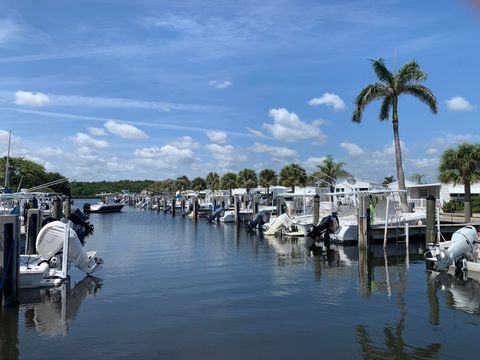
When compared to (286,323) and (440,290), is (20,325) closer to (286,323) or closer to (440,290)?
(286,323)

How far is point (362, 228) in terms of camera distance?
2962 cm

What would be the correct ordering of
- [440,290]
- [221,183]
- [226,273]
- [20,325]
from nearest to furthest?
1. [20,325]
2. [440,290]
3. [226,273]
4. [221,183]

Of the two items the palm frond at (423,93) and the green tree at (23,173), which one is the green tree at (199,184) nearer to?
the green tree at (23,173)

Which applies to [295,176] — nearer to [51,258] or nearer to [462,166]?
[462,166]

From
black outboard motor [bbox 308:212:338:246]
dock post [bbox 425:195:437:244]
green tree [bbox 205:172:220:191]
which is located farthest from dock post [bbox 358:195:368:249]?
green tree [bbox 205:172:220:191]

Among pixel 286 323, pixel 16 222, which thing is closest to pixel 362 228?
pixel 286 323

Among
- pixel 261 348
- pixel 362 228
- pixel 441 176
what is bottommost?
pixel 261 348

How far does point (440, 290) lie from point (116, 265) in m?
15.7

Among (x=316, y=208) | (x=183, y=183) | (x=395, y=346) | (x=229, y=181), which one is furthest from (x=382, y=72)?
(x=183, y=183)

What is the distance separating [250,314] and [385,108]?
3209 centimetres

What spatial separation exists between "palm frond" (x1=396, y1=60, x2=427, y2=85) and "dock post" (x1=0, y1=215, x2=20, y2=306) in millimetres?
35250

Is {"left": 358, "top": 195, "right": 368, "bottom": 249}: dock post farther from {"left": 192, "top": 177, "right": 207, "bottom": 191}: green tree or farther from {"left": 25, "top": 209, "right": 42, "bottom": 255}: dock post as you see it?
{"left": 192, "top": 177, "right": 207, "bottom": 191}: green tree

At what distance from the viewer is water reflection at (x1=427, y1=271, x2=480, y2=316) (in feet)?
52.6

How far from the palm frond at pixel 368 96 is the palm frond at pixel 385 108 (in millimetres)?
562
